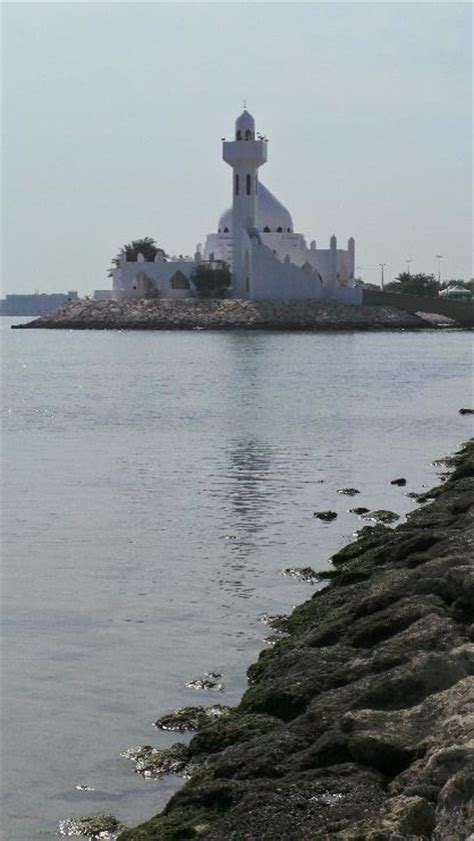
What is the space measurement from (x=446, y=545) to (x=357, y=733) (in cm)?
433

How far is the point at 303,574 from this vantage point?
1435 cm

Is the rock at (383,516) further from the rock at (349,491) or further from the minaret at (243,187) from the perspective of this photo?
the minaret at (243,187)

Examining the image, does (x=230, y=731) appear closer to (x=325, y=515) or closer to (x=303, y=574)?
(x=303, y=574)

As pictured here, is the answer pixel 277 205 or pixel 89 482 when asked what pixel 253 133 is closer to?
pixel 277 205

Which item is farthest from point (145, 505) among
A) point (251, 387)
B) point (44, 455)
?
point (251, 387)

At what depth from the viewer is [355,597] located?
10.7 metres

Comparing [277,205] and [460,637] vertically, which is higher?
[277,205]

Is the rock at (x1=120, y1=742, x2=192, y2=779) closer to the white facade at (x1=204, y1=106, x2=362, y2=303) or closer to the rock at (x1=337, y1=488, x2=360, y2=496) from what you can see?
the rock at (x1=337, y1=488, x2=360, y2=496)

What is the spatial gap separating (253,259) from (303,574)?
9926 centimetres

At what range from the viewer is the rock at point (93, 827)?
7.54 meters

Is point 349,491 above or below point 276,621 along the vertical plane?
below

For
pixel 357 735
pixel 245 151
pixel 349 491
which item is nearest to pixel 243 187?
pixel 245 151

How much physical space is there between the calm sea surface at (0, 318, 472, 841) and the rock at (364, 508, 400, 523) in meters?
0.45

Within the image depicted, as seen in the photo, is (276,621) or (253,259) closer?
(276,621)
